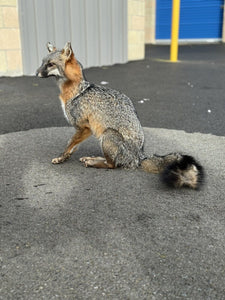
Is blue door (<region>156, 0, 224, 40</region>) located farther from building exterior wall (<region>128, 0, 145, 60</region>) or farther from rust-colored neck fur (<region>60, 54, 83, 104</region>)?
rust-colored neck fur (<region>60, 54, 83, 104</region>)

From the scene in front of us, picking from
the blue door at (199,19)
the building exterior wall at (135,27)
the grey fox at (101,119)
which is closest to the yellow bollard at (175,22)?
the building exterior wall at (135,27)

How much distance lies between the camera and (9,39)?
8.80m

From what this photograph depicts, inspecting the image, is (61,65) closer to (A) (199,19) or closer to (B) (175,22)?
(B) (175,22)

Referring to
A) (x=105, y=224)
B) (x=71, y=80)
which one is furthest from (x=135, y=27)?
(x=105, y=224)

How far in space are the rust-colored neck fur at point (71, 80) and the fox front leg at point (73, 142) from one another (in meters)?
0.40

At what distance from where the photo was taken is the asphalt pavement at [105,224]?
2.01 m

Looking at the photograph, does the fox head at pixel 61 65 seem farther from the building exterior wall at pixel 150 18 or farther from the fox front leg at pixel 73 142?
the building exterior wall at pixel 150 18

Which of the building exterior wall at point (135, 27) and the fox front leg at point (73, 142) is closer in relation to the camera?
the fox front leg at point (73, 142)

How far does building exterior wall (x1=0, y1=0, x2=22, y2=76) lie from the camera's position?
863 cm

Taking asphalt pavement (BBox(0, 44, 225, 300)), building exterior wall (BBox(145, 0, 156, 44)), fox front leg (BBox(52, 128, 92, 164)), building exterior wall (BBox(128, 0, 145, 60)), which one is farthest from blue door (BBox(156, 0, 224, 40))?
fox front leg (BBox(52, 128, 92, 164))

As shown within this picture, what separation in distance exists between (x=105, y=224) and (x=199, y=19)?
74.7ft

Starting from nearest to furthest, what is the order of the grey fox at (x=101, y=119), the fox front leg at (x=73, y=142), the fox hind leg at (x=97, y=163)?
the grey fox at (x=101, y=119) < the fox hind leg at (x=97, y=163) < the fox front leg at (x=73, y=142)

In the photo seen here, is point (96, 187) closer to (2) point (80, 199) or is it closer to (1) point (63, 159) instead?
(2) point (80, 199)

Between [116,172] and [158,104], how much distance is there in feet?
12.1
